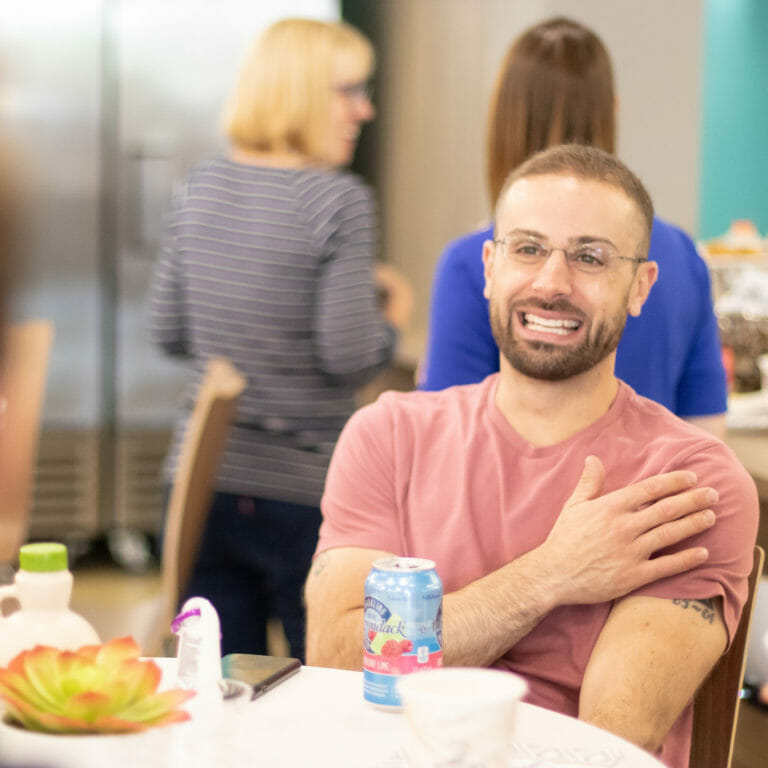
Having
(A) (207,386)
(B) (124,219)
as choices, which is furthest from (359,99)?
(B) (124,219)

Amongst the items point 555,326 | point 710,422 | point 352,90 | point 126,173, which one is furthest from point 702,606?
point 126,173

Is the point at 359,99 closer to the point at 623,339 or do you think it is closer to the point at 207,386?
the point at 207,386

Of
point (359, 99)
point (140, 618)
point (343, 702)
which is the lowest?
point (140, 618)

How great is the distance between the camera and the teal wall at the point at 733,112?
12.4 feet

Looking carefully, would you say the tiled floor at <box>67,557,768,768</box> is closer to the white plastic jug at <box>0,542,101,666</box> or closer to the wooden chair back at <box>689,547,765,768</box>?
the wooden chair back at <box>689,547,765,768</box>

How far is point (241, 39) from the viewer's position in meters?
Result: 4.68

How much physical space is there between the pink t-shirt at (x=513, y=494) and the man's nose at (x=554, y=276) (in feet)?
0.56

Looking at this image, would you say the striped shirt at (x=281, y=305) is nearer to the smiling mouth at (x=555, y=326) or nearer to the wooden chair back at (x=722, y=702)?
the smiling mouth at (x=555, y=326)

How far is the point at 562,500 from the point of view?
1.54 metres

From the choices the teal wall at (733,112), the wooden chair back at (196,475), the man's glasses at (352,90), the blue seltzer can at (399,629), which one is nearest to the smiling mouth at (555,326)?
the blue seltzer can at (399,629)

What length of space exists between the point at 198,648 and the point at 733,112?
326 cm

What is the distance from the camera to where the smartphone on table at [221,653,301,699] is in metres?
1.20

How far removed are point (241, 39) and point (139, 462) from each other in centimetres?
170

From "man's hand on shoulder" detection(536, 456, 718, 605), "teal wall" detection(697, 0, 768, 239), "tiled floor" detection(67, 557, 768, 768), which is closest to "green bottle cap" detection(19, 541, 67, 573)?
"man's hand on shoulder" detection(536, 456, 718, 605)
